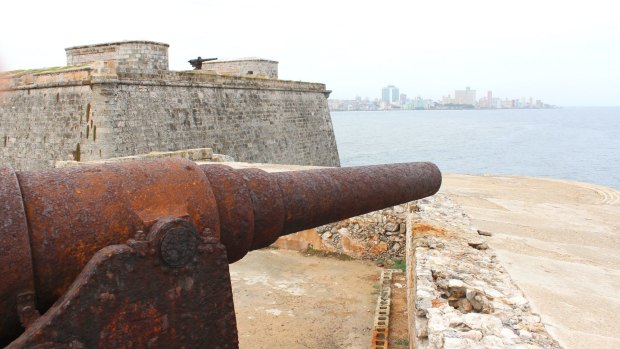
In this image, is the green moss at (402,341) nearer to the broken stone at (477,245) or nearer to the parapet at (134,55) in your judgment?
the broken stone at (477,245)

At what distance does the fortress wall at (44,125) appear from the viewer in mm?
12016

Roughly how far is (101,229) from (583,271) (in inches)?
150

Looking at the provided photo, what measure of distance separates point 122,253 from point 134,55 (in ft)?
40.1

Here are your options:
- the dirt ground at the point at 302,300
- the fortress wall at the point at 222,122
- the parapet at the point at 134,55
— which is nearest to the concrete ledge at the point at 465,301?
the dirt ground at the point at 302,300

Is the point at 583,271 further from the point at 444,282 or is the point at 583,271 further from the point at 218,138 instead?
the point at 218,138

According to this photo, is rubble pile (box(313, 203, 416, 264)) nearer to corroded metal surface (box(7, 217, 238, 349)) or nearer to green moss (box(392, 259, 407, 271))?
green moss (box(392, 259, 407, 271))

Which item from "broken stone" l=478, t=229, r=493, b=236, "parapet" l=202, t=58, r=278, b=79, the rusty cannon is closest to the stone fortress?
"parapet" l=202, t=58, r=278, b=79

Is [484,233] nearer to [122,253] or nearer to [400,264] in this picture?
[400,264]

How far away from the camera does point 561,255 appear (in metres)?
4.57

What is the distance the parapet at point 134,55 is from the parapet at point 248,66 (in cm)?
579

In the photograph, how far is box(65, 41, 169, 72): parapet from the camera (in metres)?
12.7

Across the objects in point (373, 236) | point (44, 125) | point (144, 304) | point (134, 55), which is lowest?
point (373, 236)

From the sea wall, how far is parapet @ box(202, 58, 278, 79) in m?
1.60

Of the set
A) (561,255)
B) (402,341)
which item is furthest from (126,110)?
(561,255)
